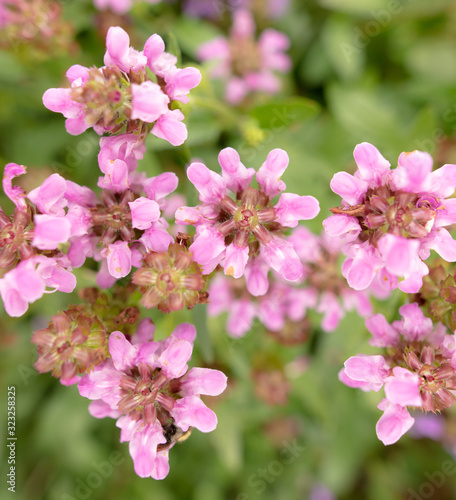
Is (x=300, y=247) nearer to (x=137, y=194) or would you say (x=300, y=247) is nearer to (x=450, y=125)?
(x=137, y=194)

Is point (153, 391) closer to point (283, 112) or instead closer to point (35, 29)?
point (283, 112)

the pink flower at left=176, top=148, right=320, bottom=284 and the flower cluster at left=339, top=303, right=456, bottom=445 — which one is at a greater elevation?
the pink flower at left=176, top=148, right=320, bottom=284

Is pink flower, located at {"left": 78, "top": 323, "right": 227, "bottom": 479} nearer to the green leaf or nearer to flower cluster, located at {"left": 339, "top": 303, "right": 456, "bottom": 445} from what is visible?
flower cluster, located at {"left": 339, "top": 303, "right": 456, "bottom": 445}

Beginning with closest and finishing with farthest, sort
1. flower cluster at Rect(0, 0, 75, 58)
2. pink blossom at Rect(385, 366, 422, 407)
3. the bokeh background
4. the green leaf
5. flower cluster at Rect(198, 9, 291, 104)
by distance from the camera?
1. pink blossom at Rect(385, 366, 422, 407)
2. the green leaf
3. flower cluster at Rect(0, 0, 75, 58)
4. the bokeh background
5. flower cluster at Rect(198, 9, 291, 104)

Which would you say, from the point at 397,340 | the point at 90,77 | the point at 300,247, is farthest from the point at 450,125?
the point at 90,77

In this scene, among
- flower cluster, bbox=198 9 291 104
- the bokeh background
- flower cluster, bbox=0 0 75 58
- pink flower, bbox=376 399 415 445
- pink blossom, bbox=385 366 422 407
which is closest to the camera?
pink blossom, bbox=385 366 422 407

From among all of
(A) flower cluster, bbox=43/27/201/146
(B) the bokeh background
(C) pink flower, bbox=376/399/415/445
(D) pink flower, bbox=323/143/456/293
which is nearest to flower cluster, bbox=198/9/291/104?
(B) the bokeh background

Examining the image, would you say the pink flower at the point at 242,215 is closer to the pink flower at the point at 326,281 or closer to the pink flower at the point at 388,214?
the pink flower at the point at 388,214
